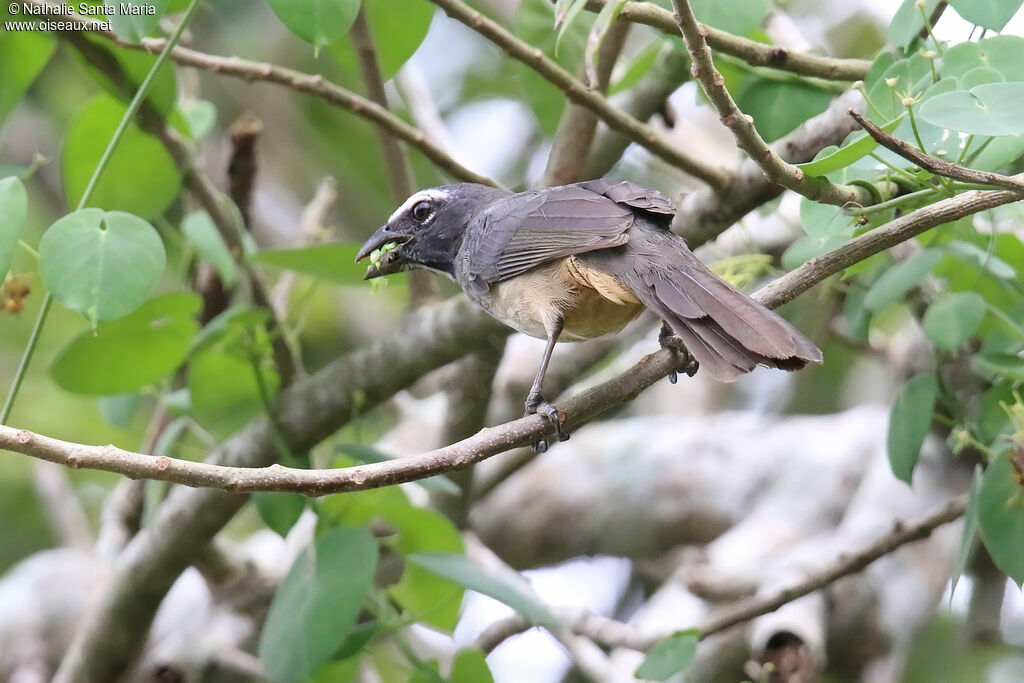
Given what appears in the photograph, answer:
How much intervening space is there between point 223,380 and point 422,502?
97cm

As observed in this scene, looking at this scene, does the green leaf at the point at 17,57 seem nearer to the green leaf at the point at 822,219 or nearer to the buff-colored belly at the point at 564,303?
the buff-colored belly at the point at 564,303

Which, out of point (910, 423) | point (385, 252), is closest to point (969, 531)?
point (910, 423)

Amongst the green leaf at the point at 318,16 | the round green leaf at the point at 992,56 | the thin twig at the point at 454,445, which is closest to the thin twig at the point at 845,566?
the thin twig at the point at 454,445

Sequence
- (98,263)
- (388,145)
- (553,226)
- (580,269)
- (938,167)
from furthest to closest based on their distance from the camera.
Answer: (388,145) → (553,226) → (580,269) → (98,263) → (938,167)

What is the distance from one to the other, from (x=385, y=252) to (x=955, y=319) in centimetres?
175

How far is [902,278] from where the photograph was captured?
2646 millimetres

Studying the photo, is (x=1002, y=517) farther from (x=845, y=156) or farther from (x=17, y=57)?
(x=17, y=57)

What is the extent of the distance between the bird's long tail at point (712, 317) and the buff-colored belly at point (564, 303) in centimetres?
16

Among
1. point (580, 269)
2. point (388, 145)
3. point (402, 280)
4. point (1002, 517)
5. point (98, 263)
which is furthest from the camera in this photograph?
point (388, 145)

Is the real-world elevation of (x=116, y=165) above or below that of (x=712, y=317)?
above

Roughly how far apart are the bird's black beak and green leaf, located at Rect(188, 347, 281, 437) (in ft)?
1.67

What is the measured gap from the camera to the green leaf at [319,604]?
8.59 feet

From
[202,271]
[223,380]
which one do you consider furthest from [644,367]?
[202,271]

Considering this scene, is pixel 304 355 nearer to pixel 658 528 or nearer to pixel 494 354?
pixel 658 528
